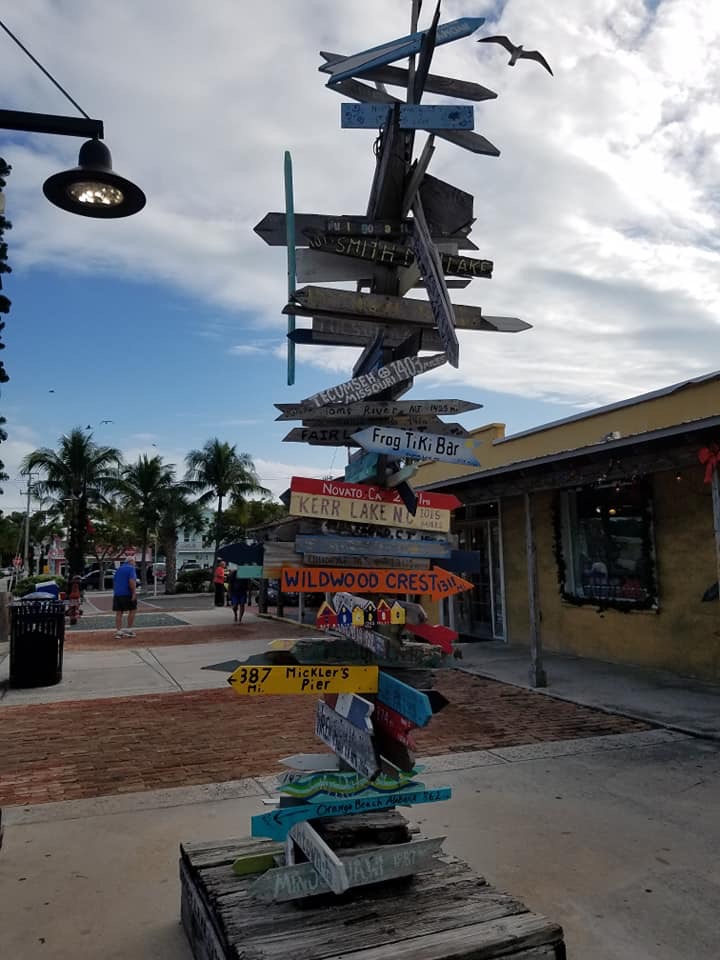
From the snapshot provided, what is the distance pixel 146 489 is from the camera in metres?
38.9

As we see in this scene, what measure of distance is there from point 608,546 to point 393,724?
27.4 ft

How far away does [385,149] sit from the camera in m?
2.90

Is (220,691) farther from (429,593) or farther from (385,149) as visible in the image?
(385,149)

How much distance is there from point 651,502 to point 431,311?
7482 millimetres

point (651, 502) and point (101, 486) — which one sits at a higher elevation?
point (101, 486)

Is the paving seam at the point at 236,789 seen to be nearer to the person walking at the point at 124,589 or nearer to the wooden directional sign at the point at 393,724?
the wooden directional sign at the point at 393,724

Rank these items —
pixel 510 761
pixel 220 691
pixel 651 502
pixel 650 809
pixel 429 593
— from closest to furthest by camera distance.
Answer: pixel 429 593 < pixel 650 809 < pixel 510 761 < pixel 220 691 < pixel 651 502

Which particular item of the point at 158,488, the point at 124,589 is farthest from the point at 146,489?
the point at 124,589

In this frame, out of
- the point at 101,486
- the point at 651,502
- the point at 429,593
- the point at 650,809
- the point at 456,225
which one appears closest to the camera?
the point at 429,593

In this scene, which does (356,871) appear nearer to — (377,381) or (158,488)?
(377,381)

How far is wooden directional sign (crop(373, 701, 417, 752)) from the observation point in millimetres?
2582

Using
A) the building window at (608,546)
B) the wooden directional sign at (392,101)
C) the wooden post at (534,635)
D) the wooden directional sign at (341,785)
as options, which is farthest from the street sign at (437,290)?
the building window at (608,546)

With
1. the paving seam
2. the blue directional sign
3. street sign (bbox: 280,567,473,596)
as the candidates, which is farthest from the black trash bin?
the blue directional sign

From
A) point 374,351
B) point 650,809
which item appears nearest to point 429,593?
point 374,351
